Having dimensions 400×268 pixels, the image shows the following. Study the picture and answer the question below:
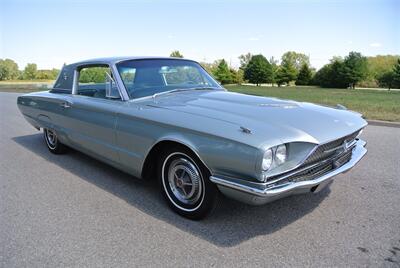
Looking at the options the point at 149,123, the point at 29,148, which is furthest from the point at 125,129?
the point at 29,148

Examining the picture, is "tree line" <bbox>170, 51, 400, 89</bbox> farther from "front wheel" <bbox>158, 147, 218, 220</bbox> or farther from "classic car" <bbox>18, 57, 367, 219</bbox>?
"front wheel" <bbox>158, 147, 218, 220</bbox>

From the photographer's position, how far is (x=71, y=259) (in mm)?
2570

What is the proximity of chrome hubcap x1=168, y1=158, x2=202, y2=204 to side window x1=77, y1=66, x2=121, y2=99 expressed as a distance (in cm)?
115

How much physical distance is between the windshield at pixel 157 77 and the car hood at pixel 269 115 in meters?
0.21

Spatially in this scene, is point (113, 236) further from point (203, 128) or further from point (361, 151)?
point (361, 151)

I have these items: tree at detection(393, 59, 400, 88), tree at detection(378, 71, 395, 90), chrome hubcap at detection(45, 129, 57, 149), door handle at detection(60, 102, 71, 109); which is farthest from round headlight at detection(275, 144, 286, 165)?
tree at detection(393, 59, 400, 88)

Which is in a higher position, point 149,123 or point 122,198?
point 149,123

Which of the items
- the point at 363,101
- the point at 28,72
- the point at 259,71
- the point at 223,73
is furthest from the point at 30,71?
the point at 363,101

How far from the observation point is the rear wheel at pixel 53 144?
5.38 meters

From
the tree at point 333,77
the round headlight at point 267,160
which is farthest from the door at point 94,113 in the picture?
the tree at point 333,77

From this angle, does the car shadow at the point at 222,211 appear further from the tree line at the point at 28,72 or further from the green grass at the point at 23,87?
the tree line at the point at 28,72

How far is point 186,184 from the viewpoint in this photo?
126 inches

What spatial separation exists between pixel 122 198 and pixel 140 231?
0.82 metres

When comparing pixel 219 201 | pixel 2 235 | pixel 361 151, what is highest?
pixel 361 151
